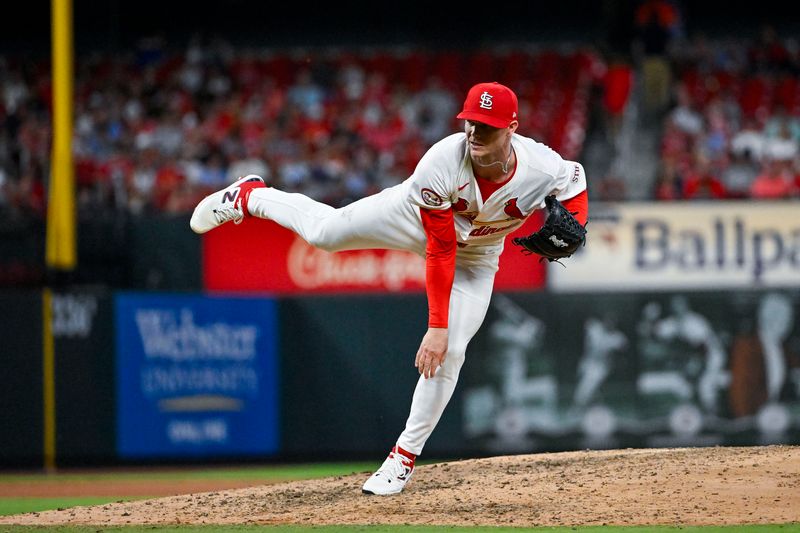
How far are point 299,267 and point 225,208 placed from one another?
233 inches

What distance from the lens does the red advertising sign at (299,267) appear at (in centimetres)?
1297

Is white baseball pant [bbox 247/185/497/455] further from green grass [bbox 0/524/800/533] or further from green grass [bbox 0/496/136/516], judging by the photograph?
green grass [bbox 0/496/136/516]

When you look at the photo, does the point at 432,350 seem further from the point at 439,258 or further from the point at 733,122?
the point at 733,122

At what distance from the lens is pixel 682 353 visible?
11539 mm

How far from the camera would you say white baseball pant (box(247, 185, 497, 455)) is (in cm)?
643

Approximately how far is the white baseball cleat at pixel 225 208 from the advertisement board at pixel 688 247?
6027 mm

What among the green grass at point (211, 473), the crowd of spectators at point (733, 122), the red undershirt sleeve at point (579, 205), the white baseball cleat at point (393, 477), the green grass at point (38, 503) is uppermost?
the crowd of spectators at point (733, 122)

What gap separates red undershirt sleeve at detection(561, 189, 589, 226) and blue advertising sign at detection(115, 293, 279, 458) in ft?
18.9

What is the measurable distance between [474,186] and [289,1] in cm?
1334

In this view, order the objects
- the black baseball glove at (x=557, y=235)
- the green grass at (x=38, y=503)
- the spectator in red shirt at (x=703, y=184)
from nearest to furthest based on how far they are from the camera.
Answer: the black baseball glove at (x=557, y=235) < the green grass at (x=38, y=503) < the spectator in red shirt at (x=703, y=184)

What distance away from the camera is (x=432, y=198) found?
6059mm

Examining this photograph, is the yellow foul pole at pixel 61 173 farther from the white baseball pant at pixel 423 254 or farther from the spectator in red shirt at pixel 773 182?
the spectator in red shirt at pixel 773 182

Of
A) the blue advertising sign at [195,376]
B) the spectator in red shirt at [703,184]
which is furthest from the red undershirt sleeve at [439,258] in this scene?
the spectator in red shirt at [703,184]

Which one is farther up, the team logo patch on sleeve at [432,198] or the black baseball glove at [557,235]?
the team logo patch on sleeve at [432,198]
